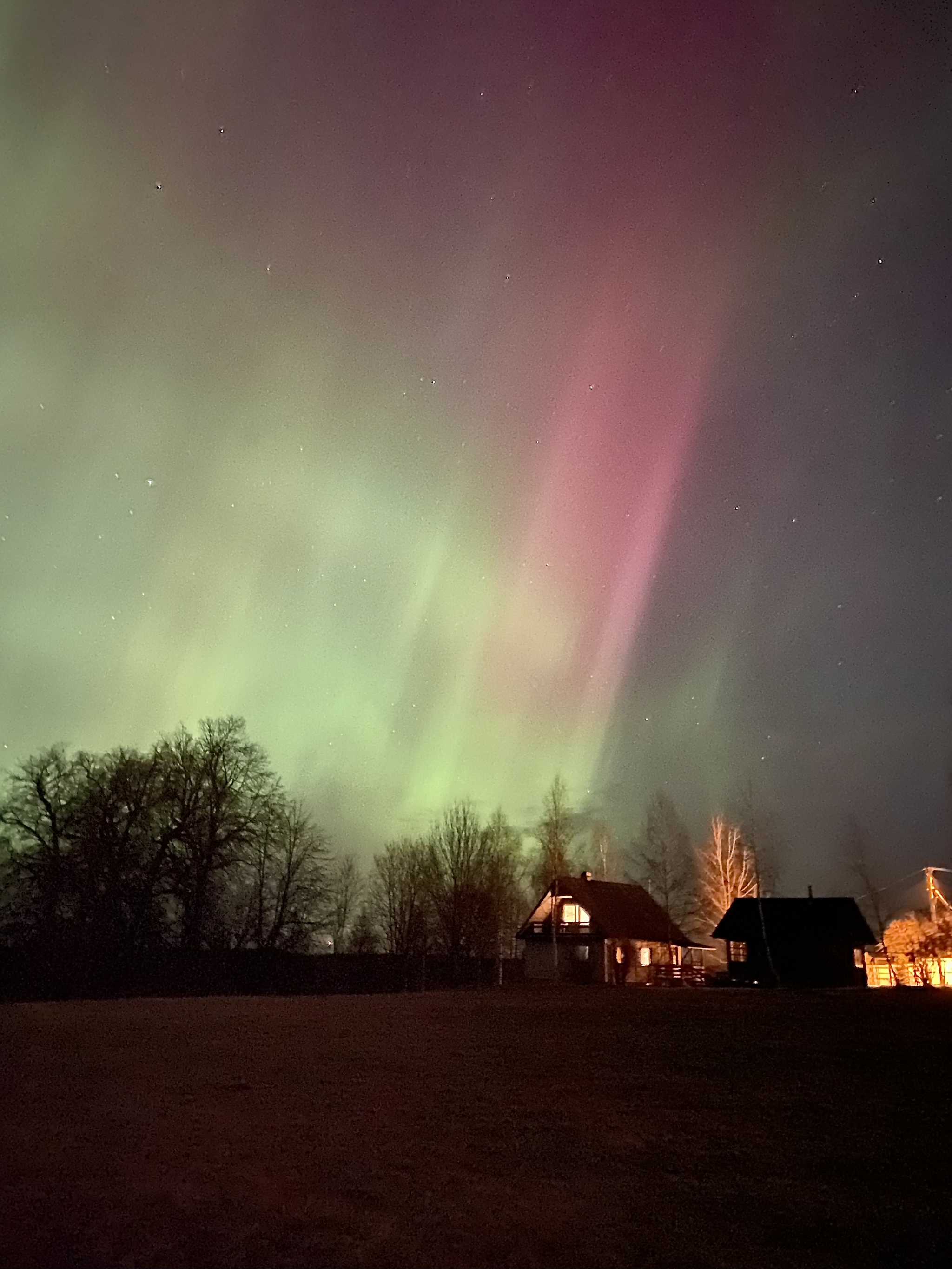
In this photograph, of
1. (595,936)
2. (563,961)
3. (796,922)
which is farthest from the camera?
(595,936)

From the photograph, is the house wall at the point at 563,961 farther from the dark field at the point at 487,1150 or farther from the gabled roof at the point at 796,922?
the dark field at the point at 487,1150

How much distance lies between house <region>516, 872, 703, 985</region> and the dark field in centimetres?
4209

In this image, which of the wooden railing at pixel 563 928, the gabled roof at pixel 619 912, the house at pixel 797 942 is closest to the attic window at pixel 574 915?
the wooden railing at pixel 563 928

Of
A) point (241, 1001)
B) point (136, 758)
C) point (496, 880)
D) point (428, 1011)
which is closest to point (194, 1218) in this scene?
point (428, 1011)

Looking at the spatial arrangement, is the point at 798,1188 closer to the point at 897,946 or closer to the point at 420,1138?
the point at 420,1138

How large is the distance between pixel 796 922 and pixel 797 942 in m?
1.23

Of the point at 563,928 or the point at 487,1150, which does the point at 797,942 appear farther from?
the point at 487,1150

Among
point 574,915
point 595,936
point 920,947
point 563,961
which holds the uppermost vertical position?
point 574,915

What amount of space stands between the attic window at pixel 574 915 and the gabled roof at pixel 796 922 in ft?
37.4

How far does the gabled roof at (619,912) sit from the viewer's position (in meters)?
67.6

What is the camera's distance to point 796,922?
57000 mm

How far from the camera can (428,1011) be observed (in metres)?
33.8

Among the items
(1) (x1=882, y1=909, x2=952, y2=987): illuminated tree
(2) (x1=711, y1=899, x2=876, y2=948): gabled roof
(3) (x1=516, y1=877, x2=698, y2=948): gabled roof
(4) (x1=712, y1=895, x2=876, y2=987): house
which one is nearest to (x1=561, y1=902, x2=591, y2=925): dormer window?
(3) (x1=516, y1=877, x2=698, y2=948): gabled roof

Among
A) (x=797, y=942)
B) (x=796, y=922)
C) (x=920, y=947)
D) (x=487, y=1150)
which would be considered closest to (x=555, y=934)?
(x=796, y=922)
